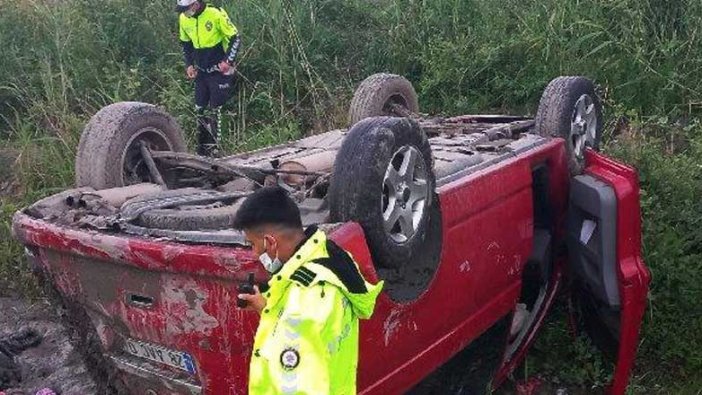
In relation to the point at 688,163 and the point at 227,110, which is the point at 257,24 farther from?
the point at 688,163

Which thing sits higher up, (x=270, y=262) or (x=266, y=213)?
(x=266, y=213)

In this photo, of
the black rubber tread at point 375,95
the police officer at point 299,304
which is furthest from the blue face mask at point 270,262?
the black rubber tread at point 375,95

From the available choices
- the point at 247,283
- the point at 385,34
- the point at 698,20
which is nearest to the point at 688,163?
the point at 698,20

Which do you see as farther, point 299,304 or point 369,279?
point 369,279

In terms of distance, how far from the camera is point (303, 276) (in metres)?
2.27

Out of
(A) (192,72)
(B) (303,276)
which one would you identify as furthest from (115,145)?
(A) (192,72)

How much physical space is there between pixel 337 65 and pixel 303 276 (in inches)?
269

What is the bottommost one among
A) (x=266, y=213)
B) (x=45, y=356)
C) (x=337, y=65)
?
(x=45, y=356)

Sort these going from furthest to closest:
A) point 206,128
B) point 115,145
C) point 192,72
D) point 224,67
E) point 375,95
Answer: point 192,72 < point 224,67 < point 206,128 < point 375,95 < point 115,145

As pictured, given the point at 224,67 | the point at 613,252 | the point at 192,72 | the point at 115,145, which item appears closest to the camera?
the point at 115,145

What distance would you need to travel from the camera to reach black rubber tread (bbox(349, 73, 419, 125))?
5105 mm

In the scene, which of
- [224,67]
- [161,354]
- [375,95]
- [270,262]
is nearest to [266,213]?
[270,262]

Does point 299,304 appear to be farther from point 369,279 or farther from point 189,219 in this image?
point 189,219

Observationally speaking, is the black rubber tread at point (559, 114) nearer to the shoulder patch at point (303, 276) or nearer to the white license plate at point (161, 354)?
the white license plate at point (161, 354)
